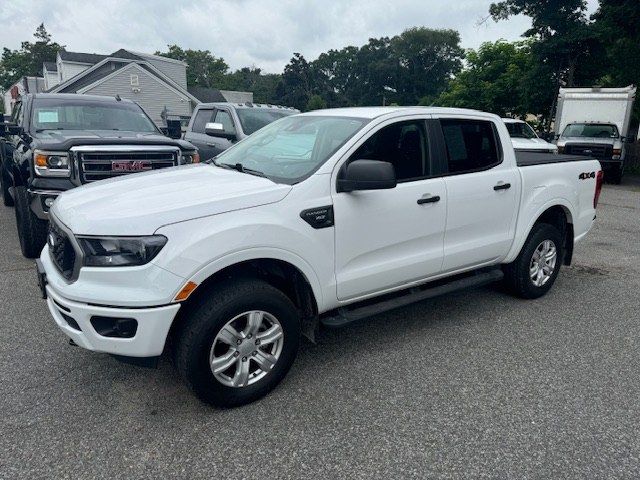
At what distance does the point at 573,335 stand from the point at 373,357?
5.66ft

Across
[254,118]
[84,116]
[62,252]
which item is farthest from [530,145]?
[62,252]

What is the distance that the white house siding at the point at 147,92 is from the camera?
31719 millimetres

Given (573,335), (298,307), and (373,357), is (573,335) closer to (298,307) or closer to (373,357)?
(373,357)

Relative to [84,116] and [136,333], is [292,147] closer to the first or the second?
[136,333]

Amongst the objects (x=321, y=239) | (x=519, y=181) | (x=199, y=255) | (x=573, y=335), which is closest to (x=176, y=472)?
(x=199, y=255)

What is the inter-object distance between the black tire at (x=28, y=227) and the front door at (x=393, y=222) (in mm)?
3650

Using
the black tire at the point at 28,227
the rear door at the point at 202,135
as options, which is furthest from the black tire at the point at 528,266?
the rear door at the point at 202,135

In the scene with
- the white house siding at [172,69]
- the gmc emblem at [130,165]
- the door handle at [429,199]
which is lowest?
the door handle at [429,199]

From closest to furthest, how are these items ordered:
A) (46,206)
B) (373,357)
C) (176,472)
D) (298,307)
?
(176,472), (298,307), (373,357), (46,206)

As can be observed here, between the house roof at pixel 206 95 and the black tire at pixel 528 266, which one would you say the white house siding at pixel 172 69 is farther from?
the black tire at pixel 528 266

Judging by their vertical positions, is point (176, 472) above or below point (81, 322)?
below

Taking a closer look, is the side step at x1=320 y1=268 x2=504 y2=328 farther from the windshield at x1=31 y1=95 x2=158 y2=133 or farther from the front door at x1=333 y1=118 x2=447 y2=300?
the windshield at x1=31 y1=95 x2=158 y2=133

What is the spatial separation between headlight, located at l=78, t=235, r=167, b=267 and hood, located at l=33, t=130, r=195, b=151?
3041 mm

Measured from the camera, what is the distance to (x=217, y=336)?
107 inches
